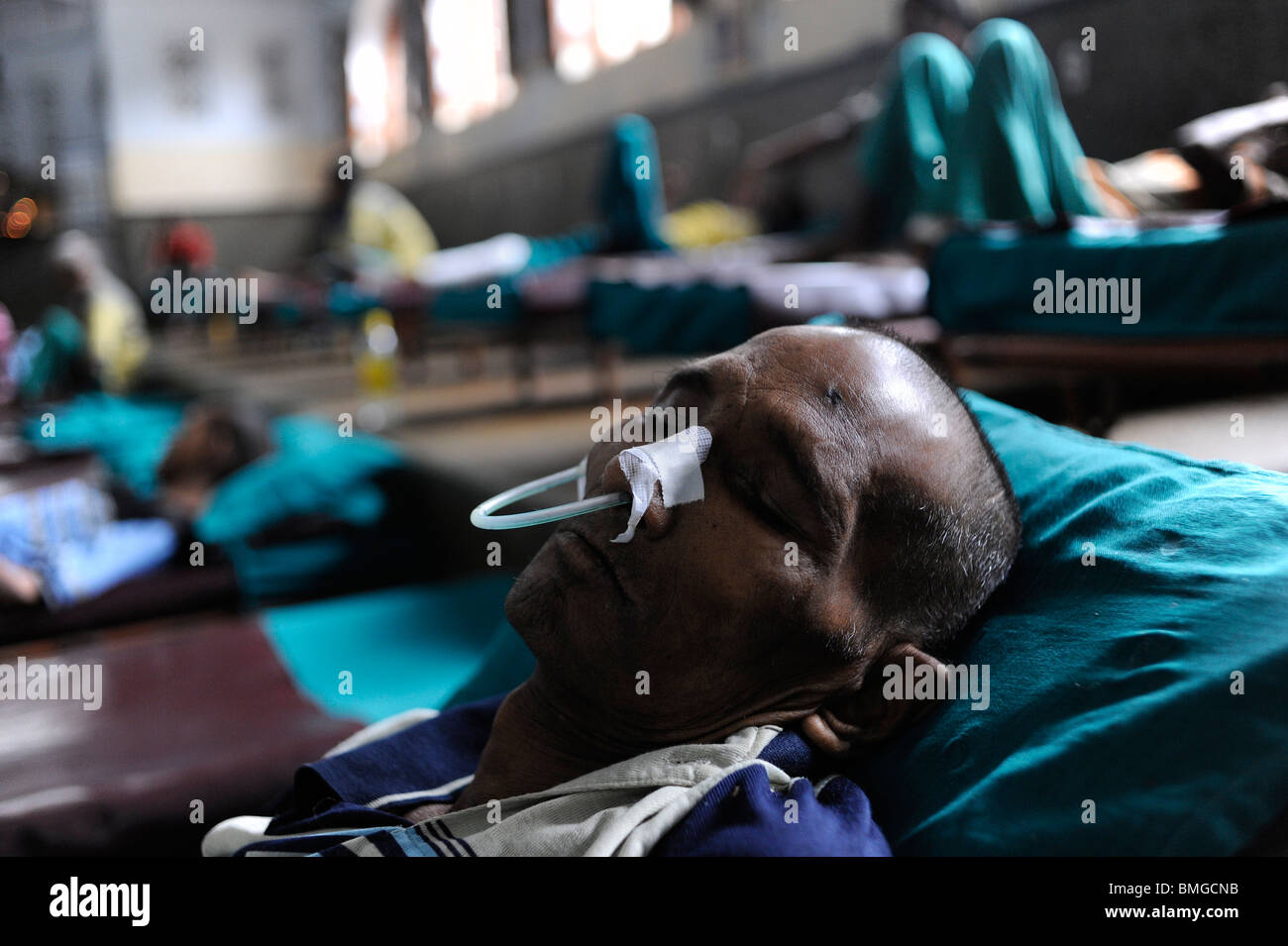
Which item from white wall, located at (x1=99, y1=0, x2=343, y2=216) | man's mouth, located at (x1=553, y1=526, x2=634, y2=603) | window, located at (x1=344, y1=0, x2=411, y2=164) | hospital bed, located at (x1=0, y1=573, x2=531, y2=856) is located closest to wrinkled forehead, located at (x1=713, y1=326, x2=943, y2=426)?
man's mouth, located at (x1=553, y1=526, x2=634, y2=603)

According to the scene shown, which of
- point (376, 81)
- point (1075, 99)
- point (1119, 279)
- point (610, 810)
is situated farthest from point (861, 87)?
point (376, 81)

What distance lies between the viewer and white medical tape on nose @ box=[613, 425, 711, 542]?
71cm

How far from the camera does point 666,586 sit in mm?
718

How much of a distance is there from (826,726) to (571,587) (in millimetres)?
213

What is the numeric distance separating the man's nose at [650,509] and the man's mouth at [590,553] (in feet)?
0.10

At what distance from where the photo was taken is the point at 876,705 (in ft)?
2.54

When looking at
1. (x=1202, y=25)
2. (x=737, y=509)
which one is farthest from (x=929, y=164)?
(x=737, y=509)

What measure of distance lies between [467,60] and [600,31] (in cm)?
284

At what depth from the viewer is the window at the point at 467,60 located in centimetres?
952

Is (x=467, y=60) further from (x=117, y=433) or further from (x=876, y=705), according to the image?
(x=876, y=705)

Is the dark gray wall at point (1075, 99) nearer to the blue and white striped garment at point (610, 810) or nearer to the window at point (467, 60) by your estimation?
the window at point (467, 60)

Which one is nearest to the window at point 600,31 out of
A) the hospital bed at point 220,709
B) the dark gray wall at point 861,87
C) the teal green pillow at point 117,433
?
the dark gray wall at point 861,87

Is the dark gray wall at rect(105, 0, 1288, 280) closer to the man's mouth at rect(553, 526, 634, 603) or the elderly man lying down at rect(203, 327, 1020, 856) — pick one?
the elderly man lying down at rect(203, 327, 1020, 856)

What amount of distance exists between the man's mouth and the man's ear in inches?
6.8
